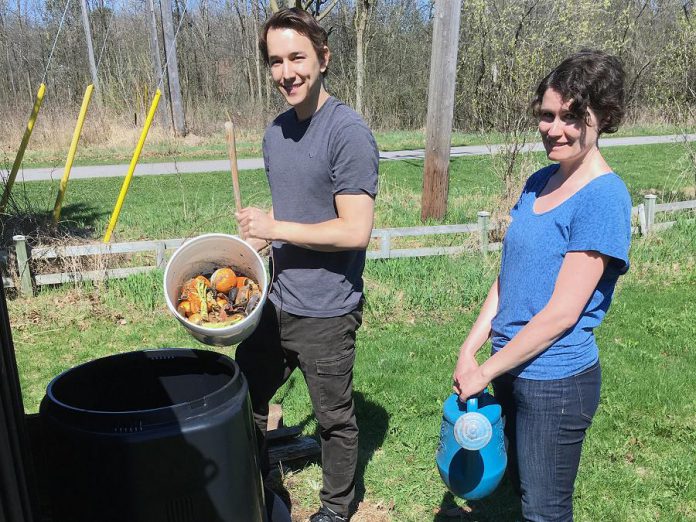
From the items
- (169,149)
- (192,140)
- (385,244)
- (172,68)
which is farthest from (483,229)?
(192,140)

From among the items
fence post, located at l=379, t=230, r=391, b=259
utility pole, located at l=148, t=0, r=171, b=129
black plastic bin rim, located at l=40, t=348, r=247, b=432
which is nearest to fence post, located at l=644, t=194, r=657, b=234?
fence post, located at l=379, t=230, r=391, b=259

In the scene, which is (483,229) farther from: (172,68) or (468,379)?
(172,68)

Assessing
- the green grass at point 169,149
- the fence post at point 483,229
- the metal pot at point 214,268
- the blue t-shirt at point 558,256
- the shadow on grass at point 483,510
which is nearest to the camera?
the blue t-shirt at point 558,256

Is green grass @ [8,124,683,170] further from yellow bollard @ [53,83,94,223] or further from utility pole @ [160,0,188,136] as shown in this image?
yellow bollard @ [53,83,94,223]

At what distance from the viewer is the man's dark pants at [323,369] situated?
7.95ft

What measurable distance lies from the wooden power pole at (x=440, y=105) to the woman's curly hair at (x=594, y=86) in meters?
5.92

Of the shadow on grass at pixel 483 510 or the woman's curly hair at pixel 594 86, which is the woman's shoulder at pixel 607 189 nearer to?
the woman's curly hair at pixel 594 86

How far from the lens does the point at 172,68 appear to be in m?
16.3

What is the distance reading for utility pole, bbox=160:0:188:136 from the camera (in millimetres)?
14453

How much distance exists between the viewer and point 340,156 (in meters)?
2.21

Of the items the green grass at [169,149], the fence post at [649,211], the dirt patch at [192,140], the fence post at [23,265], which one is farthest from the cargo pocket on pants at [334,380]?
the dirt patch at [192,140]

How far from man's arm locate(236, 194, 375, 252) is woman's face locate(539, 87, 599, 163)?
0.64m

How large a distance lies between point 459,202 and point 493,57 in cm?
228

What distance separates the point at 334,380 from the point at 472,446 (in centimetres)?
77
